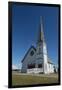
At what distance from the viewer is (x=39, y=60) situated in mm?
2430

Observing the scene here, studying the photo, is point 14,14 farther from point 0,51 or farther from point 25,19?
point 0,51

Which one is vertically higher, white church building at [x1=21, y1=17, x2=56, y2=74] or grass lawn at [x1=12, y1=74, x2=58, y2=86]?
white church building at [x1=21, y1=17, x2=56, y2=74]

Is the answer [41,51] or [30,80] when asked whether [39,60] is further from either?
[30,80]

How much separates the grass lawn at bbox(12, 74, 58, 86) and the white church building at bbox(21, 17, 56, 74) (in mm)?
54

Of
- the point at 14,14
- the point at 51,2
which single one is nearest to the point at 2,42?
the point at 14,14

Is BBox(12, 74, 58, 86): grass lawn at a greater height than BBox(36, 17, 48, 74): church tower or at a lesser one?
lesser

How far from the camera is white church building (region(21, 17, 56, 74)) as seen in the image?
94.3 inches

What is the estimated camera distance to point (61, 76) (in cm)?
250

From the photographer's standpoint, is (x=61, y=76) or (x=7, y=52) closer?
(x=7, y=52)

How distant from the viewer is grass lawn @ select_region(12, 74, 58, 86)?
236 cm

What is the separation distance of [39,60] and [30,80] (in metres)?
0.20

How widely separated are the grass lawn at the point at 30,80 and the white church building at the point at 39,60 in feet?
0.18

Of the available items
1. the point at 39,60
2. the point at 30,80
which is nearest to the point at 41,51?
the point at 39,60

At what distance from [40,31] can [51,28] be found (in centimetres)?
12
